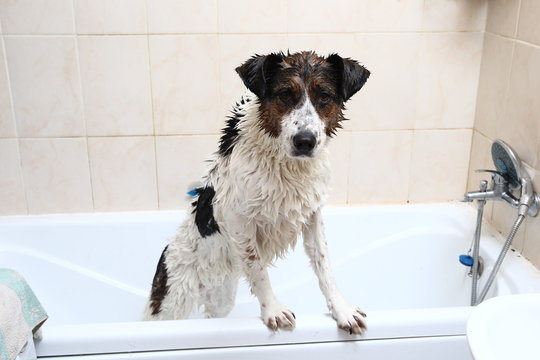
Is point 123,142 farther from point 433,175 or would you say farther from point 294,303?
point 433,175

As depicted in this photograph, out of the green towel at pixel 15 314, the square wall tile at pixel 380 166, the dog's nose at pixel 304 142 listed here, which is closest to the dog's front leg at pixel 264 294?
the dog's nose at pixel 304 142

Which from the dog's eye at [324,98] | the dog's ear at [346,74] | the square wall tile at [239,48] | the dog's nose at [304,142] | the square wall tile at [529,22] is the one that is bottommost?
the dog's nose at [304,142]

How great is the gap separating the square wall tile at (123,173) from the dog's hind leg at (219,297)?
27.3 inches

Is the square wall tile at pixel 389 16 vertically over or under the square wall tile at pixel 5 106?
over

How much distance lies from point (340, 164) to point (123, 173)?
95 centimetres

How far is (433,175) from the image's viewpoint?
8.14ft

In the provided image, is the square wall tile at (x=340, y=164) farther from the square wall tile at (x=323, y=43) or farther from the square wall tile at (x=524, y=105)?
the square wall tile at (x=524, y=105)

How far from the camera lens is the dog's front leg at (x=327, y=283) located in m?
1.54

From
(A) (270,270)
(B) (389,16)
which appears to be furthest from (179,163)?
(B) (389,16)

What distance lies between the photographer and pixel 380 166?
A: 2451 millimetres

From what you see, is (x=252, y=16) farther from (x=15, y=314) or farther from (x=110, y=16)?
(x=15, y=314)

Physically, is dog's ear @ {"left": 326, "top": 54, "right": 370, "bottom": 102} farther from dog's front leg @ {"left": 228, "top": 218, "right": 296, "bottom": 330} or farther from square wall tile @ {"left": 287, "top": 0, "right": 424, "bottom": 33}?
square wall tile @ {"left": 287, "top": 0, "right": 424, "bottom": 33}

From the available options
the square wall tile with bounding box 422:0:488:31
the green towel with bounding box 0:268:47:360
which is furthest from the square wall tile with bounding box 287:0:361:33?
the green towel with bounding box 0:268:47:360

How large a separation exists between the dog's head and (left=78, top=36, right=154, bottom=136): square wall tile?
0.92 metres
